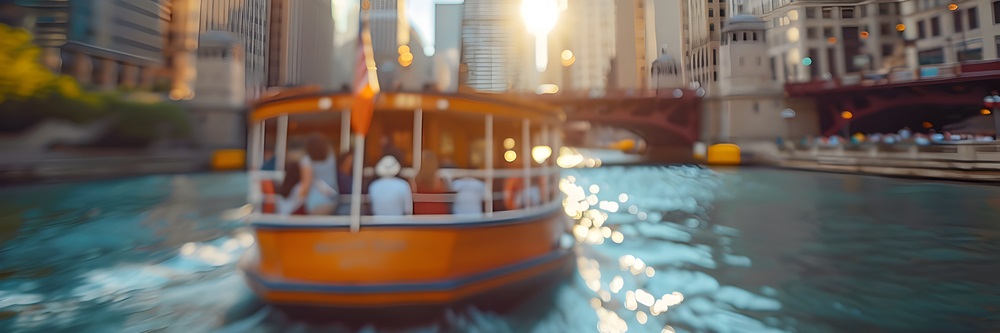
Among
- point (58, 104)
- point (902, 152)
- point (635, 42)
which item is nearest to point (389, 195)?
point (902, 152)

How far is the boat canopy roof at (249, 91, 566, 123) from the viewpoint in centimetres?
480

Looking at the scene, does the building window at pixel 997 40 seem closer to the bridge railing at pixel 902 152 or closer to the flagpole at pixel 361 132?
the bridge railing at pixel 902 152

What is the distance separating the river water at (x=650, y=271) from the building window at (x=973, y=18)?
104ft

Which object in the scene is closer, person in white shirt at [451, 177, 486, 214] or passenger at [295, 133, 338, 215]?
passenger at [295, 133, 338, 215]

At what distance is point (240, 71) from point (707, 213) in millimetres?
35853

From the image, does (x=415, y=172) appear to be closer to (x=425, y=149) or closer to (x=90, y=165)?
(x=425, y=149)

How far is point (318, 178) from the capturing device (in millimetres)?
4777

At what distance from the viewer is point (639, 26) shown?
35281 mm

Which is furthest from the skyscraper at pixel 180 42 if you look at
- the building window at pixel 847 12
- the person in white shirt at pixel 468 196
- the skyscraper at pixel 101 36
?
the building window at pixel 847 12

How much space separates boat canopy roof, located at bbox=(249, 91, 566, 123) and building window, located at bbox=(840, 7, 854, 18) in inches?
2171

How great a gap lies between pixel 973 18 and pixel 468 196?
167 ft

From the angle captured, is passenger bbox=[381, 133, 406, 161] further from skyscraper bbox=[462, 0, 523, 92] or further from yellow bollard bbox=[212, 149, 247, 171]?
skyscraper bbox=[462, 0, 523, 92]

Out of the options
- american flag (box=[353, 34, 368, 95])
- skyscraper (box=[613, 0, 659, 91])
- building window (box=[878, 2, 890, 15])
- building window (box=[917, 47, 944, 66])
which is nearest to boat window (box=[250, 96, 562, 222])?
american flag (box=[353, 34, 368, 95])

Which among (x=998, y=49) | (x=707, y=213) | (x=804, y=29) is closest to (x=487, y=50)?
(x=804, y=29)
